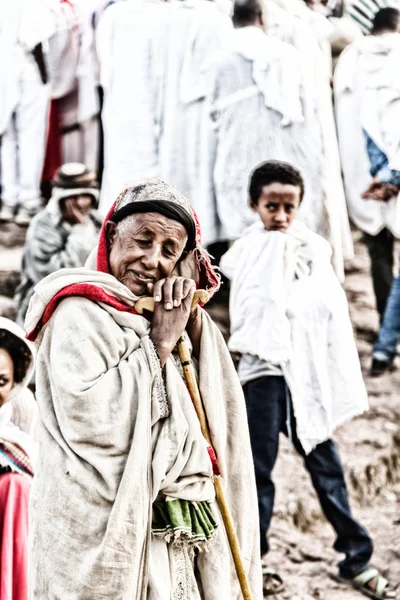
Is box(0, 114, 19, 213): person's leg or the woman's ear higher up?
box(0, 114, 19, 213): person's leg

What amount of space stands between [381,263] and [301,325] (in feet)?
6.67

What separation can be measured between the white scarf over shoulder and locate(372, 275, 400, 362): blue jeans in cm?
130

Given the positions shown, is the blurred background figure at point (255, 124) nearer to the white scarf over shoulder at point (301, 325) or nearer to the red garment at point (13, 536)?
the white scarf over shoulder at point (301, 325)

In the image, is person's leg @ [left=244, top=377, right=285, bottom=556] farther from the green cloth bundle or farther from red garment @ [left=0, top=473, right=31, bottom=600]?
the green cloth bundle

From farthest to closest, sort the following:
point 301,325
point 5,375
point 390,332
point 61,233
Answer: point 61,233 → point 390,332 → point 301,325 → point 5,375

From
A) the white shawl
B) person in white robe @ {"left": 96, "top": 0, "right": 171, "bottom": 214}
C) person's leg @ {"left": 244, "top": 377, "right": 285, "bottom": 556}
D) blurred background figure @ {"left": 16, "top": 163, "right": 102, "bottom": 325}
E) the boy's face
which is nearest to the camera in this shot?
the white shawl

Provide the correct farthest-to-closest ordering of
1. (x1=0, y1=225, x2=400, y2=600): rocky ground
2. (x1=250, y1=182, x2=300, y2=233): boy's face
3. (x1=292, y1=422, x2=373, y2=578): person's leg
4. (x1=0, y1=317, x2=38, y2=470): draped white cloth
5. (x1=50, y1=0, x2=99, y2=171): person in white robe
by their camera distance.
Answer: (x1=50, y1=0, x2=99, y2=171): person in white robe < (x1=250, y1=182, x2=300, y2=233): boy's face < (x1=0, y1=225, x2=400, y2=600): rocky ground < (x1=292, y1=422, x2=373, y2=578): person's leg < (x1=0, y1=317, x2=38, y2=470): draped white cloth

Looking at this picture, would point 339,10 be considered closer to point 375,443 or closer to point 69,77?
point 69,77

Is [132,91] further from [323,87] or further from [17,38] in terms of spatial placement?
[323,87]

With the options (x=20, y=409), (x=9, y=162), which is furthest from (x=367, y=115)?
(x=20, y=409)

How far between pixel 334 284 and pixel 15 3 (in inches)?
147

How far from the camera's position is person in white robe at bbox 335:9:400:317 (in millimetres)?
6176

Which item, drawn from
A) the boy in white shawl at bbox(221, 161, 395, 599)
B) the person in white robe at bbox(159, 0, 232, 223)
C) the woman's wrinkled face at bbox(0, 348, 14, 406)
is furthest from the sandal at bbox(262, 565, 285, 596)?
the person in white robe at bbox(159, 0, 232, 223)

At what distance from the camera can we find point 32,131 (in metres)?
6.96
